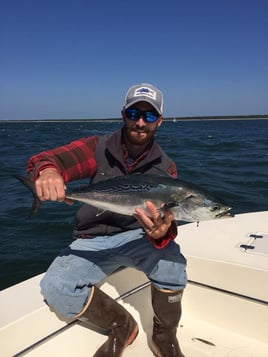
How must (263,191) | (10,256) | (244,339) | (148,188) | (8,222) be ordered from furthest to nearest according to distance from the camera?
(263,191)
(8,222)
(10,256)
(244,339)
(148,188)

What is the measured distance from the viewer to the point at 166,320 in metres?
3.12

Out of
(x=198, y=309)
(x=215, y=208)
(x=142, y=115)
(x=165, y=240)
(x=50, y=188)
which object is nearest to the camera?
(x=50, y=188)

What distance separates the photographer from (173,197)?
9.22 feet

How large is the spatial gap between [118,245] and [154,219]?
70 centimetres

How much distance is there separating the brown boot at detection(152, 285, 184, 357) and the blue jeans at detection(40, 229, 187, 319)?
0.28 ft

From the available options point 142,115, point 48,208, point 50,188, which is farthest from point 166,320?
point 48,208

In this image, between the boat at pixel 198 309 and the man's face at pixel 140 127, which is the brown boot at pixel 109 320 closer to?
the boat at pixel 198 309

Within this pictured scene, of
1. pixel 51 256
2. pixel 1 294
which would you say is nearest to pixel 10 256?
pixel 51 256

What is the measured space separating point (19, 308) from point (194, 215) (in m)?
1.58

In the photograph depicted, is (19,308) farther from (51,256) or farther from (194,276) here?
(51,256)

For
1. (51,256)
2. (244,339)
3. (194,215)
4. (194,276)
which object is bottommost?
(51,256)

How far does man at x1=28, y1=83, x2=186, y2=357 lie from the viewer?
2.94 m

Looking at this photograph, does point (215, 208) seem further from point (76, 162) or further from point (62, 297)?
point (62, 297)

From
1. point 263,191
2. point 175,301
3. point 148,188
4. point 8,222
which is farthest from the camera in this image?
point 263,191
